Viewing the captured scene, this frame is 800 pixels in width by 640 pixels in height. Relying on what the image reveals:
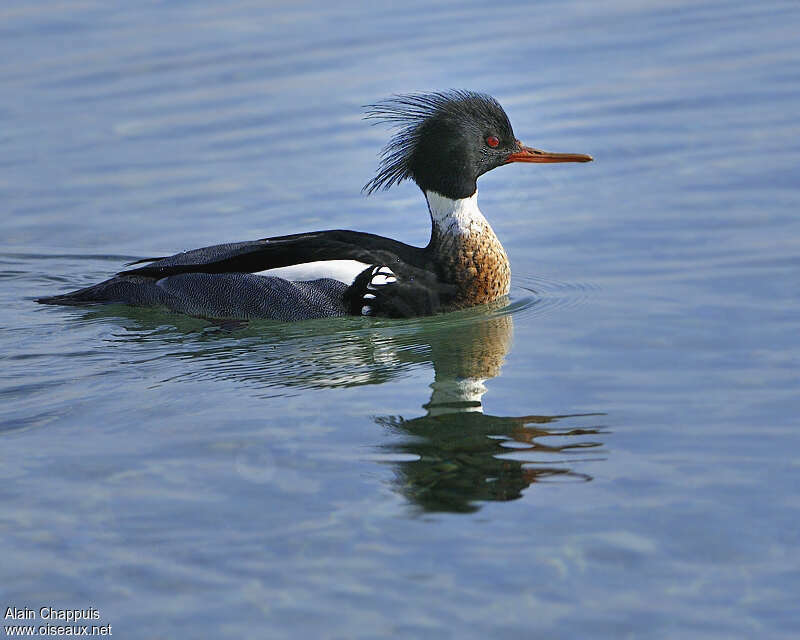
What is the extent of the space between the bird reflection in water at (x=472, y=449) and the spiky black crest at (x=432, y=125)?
239 centimetres

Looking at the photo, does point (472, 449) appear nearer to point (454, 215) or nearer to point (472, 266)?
point (472, 266)

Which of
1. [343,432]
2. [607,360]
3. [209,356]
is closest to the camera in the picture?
[343,432]

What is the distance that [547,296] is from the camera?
9773 mm

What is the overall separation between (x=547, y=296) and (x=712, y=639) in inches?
193

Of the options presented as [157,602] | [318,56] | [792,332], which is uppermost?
[318,56]

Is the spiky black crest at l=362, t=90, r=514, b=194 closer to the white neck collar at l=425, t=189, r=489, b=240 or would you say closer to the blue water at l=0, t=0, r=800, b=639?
the white neck collar at l=425, t=189, r=489, b=240

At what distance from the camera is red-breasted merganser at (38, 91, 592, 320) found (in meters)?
9.58

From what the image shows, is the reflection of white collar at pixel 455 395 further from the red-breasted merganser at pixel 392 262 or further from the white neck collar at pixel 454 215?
the white neck collar at pixel 454 215

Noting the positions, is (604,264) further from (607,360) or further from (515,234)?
(607,360)

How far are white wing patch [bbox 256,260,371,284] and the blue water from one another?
34cm

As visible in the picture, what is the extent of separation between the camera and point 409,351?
884 cm

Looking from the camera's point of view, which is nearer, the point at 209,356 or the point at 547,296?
the point at 209,356

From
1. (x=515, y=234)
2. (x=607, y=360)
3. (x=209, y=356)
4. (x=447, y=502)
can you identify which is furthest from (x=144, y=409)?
(x=515, y=234)

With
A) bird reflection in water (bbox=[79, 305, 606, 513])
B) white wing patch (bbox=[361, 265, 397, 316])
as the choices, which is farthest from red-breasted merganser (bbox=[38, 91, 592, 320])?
bird reflection in water (bbox=[79, 305, 606, 513])
